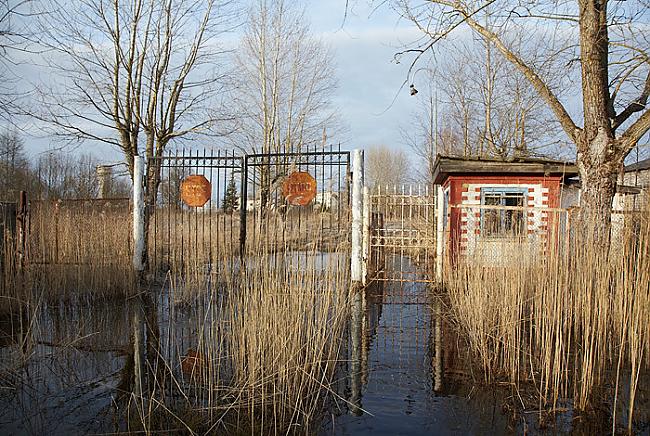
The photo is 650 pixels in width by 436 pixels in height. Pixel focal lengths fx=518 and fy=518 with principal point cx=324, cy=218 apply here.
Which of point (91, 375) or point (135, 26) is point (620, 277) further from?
point (135, 26)

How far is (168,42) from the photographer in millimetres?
11320

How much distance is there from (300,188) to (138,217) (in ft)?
9.37

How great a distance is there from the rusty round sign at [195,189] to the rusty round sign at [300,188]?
1.55m

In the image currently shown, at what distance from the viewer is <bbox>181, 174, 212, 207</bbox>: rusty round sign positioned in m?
9.19

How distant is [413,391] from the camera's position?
416cm

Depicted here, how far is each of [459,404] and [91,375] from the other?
3010mm

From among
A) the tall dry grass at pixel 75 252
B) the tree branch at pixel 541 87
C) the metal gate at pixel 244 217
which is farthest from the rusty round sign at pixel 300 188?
the tree branch at pixel 541 87

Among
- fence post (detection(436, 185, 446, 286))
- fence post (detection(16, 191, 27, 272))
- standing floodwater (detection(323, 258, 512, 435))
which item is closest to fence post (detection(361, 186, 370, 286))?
fence post (detection(436, 185, 446, 286))

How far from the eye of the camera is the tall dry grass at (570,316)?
390 centimetres

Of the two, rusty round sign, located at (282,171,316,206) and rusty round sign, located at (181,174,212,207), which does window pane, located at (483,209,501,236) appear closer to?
rusty round sign, located at (282,171,316,206)

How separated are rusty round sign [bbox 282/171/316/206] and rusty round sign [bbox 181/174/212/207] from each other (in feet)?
5.10

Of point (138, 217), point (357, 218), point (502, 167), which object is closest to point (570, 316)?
point (357, 218)

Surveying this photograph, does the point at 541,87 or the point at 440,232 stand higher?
the point at 541,87

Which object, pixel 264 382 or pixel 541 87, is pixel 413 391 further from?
pixel 541 87
